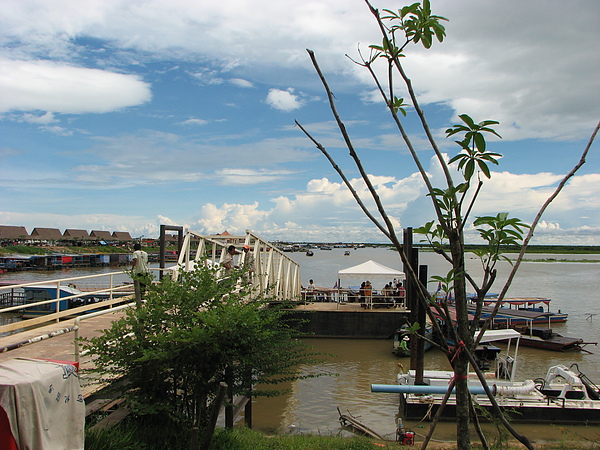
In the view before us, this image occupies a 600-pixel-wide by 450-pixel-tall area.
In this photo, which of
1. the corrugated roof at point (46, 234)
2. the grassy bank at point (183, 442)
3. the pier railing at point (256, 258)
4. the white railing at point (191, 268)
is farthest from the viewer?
the corrugated roof at point (46, 234)

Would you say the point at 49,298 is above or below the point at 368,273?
below

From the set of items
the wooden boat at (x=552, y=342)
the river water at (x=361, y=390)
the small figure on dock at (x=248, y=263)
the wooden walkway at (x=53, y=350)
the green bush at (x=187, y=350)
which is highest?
the small figure on dock at (x=248, y=263)

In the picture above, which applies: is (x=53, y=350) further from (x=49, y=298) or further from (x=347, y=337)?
(x=49, y=298)

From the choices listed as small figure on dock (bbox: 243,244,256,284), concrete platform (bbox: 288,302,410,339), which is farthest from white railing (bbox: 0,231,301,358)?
concrete platform (bbox: 288,302,410,339)

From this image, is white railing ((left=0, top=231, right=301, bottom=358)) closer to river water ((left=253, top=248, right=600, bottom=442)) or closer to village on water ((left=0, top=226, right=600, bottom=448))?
village on water ((left=0, top=226, right=600, bottom=448))

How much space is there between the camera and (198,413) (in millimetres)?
5977

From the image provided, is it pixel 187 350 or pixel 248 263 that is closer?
pixel 187 350

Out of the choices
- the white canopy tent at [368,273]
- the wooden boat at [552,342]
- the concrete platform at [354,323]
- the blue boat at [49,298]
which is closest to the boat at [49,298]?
the blue boat at [49,298]

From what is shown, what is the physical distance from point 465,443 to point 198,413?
3949mm

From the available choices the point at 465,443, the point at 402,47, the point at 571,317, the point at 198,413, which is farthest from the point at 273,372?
the point at 571,317

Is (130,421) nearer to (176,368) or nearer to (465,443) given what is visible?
(176,368)

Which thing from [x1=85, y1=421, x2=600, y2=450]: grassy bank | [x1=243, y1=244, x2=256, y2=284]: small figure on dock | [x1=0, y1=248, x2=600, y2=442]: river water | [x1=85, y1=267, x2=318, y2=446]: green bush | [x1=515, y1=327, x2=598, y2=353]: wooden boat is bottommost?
[x1=0, y1=248, x2=600, y2=442]: river water

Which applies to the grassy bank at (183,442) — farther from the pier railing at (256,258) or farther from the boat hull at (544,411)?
the pier railing at (256,258)

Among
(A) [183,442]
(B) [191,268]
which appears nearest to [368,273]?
(B) [191,268]
